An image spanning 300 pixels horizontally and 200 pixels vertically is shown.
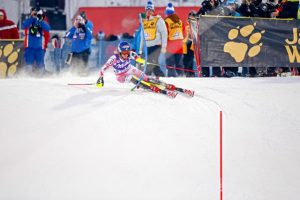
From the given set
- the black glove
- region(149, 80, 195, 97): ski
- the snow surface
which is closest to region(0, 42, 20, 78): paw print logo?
the snow surface

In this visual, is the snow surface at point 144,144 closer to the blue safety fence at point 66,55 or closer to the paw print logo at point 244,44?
the paw print logo at point 244,44

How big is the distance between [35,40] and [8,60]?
99cm

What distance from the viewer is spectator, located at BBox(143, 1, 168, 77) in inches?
A: 451

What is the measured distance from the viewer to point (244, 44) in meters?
11.3

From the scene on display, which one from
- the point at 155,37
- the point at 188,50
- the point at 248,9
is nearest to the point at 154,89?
the point at 155,37

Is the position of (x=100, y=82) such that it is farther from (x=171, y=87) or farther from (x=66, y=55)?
(x=66, y=55)

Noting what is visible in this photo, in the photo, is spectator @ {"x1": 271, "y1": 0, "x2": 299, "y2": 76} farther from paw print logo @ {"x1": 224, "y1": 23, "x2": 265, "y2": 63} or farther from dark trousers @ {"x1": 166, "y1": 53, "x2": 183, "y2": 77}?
dark trousers @ {"x1": 166, "y1": 53, "x2": 183, "y2": 77}

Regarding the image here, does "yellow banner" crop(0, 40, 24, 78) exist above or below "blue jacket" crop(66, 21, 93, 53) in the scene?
below

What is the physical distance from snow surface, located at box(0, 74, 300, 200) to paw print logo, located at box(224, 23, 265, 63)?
5.61 ft

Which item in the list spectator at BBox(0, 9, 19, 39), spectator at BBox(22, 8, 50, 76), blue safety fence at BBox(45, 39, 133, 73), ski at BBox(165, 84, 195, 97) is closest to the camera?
ski at BBox(165, 84, 195, 97)

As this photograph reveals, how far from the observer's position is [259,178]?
23.5ft

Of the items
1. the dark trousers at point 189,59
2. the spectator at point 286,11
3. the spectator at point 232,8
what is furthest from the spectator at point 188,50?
the spectator at point 286,11

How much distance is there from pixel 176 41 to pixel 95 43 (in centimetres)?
539

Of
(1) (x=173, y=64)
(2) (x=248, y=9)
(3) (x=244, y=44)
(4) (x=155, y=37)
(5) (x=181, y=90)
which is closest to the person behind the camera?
(5) (x=181, y=90)
